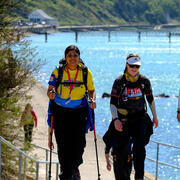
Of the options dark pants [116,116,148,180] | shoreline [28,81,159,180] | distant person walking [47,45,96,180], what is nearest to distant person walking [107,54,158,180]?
dark pants [116,116,148,180]

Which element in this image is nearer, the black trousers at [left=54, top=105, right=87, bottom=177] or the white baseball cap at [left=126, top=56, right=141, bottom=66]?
the white baseball cap at [left=126, top=56, right=141, bottom=66]

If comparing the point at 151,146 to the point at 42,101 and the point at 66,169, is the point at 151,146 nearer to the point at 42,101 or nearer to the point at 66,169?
the point at 42,101

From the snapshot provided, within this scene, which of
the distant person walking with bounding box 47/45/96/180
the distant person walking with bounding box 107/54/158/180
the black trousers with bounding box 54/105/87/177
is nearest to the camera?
the distant person walking with bounding box 107/54/158/180

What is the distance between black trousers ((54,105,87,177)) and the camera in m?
6.25

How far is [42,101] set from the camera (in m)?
32.1

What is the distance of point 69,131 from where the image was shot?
20.6 ft

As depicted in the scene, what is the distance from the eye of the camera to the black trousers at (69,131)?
246 inches

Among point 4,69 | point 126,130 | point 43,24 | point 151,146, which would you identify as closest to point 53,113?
point 126,130

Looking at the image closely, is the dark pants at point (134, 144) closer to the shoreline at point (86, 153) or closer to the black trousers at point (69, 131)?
the black trousers at point (69, 131)

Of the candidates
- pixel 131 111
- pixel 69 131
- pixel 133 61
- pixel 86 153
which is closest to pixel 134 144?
pixel 131 111

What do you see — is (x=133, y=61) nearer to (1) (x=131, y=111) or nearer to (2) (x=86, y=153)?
(1) (x=131, y=111)

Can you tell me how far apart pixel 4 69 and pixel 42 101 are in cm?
2060

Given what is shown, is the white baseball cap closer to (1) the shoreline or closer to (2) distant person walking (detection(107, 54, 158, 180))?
(2) distant person walking (detection(107, 54, 158, 180))

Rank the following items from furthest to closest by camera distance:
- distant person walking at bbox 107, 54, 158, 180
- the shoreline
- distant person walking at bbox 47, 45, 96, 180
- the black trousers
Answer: the shoreline < the black trousers < distant person walking at bbox 47, 45, 96, 180 < distant person walking at bbox 107, 54, 158, 180
